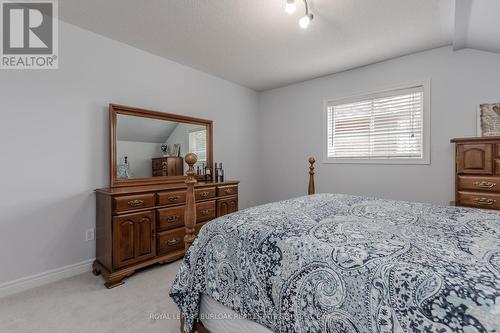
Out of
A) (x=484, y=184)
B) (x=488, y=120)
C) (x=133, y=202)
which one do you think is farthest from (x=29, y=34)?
(x=488, y=120)

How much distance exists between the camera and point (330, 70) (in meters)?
3.53

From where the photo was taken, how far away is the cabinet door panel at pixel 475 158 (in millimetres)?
2184

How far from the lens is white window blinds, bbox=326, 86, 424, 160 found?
119 inches

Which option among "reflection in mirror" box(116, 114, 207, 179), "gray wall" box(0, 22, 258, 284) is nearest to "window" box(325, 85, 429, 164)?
"reflection in mirror" box(116, 114, 207, 179)

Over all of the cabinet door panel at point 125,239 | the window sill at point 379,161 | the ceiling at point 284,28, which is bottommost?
the cabinet door panel at point 125,239

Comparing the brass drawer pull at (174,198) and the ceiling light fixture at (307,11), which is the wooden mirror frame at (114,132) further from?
the ceiling light fixture at (307,11)

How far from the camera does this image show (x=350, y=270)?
0.90m

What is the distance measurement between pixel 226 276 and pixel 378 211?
1.13 meters

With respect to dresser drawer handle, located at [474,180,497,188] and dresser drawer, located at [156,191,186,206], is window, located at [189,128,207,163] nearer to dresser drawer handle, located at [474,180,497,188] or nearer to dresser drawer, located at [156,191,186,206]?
dresser drawer, located at [156,191,186,206]

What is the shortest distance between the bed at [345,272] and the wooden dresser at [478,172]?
2.61 ft

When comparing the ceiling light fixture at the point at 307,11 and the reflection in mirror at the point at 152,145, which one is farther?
the reflection in mirror at the point at 152,145

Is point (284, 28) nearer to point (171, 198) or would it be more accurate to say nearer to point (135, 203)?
point (171, 198)

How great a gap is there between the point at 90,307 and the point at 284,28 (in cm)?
301

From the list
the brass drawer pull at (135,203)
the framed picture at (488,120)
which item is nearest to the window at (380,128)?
the framed picture at (488,120)
